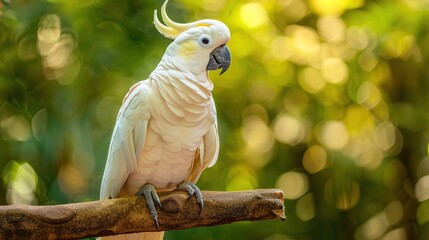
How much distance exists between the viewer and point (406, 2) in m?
3.24

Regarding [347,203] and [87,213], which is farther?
[347,203]

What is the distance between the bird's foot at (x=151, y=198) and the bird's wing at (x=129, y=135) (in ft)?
0.21

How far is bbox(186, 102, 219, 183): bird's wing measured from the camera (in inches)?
73.7

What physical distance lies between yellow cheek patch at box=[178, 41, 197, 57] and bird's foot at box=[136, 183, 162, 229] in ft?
1.27

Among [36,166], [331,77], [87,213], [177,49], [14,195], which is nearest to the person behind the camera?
[87,213]

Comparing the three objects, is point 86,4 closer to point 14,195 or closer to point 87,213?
point 14,195

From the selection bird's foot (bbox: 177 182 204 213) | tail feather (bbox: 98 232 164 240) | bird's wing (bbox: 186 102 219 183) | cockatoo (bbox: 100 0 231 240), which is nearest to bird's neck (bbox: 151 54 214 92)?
cockatoo (bbox: 100 0 231 240)

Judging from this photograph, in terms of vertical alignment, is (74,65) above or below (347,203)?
above

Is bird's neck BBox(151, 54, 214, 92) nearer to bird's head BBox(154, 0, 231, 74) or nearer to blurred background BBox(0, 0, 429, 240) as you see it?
bird's head BBox(154, 0, 231, 74)

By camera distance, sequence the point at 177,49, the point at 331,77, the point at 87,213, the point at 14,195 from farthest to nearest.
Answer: the point at 331,77, the point at 14,195, the point at 177,49, the point at 87,213

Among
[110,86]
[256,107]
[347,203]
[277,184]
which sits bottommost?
[347,203]

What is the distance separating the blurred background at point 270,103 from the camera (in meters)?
2.92

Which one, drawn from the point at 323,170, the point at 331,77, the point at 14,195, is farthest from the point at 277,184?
the point at 14,195

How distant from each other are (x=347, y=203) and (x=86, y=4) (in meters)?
1.80
